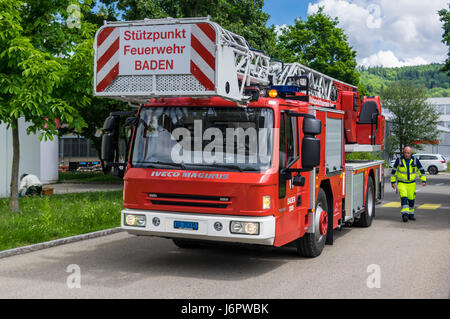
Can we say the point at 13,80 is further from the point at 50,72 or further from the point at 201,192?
the point at 201,192

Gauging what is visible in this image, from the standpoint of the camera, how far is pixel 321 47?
43.5 metres

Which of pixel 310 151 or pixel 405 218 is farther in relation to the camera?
pixel 405 218

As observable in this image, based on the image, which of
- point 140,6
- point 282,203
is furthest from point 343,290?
point 140,6

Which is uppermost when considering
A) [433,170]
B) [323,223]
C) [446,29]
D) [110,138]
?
[446,29]

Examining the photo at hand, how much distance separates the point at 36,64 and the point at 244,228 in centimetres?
612

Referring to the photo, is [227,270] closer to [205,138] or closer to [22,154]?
[205,138]

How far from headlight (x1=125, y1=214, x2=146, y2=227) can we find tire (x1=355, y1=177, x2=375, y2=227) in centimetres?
637

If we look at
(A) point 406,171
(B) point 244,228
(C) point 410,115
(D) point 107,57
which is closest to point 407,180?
(A) point 406,171

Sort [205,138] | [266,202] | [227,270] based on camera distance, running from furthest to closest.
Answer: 1. [227,270]
2. [205,138]
3. [266,202]

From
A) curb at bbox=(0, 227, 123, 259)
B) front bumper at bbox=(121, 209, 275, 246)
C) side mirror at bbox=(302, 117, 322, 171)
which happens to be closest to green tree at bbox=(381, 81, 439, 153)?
curb at bbox=(0, 227, 123, 259)

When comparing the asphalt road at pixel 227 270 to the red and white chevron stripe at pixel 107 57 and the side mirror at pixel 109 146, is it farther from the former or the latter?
the red and white chevron stripe at pixel 107 57

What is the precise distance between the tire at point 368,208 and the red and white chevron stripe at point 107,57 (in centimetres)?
697

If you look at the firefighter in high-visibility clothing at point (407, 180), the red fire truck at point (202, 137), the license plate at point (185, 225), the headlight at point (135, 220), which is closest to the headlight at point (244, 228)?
the red fire truck at point (202, 137)

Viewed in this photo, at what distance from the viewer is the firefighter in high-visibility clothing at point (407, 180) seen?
43.7ft
